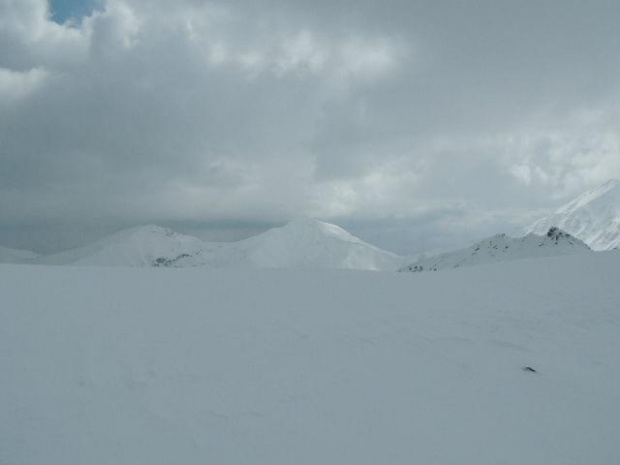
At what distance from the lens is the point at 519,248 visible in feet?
533

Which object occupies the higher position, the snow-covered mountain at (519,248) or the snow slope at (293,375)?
the snow-covered mountain at (519,248)

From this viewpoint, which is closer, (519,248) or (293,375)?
(293,375)

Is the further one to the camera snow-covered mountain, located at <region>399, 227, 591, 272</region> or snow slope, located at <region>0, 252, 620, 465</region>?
snow-covered mountain, located at <region>399, 227, 591, 272</region>

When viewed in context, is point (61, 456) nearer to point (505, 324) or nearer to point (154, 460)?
point (154, 460)

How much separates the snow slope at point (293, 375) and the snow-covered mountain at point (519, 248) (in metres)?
138

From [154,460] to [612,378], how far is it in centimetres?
921

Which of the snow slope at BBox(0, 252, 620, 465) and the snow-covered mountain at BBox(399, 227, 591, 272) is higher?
the snow-covered mountain at BBox(399, 227, 591, 272)

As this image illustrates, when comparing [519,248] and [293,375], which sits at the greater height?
[519,248]

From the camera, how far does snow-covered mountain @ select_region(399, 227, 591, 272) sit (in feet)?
493

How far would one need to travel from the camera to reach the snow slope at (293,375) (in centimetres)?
611

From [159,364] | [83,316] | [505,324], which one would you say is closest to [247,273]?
[83,316]

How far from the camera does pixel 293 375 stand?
7.94 meters

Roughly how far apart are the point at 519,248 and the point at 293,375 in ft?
574

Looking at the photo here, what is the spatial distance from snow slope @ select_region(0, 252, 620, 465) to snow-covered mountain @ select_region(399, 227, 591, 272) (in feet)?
454
